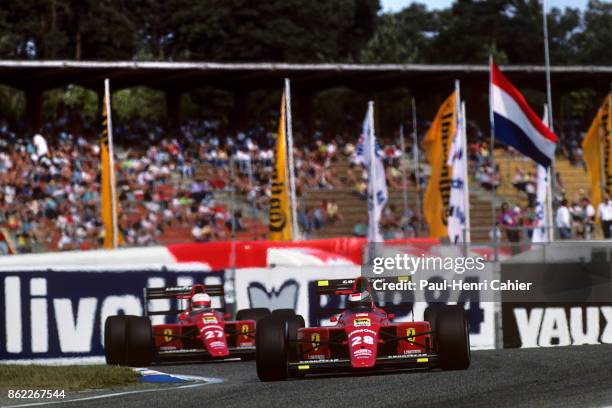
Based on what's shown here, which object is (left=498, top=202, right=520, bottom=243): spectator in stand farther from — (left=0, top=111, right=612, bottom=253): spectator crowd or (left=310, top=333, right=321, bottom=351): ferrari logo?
(left=310, top=333, right=321, bottom=351): ferrari logo

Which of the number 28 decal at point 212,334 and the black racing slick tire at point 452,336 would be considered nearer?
the black racing slick tire at point 452,336

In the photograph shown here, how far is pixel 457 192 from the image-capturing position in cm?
2703

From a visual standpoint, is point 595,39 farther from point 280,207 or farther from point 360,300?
point 360,300

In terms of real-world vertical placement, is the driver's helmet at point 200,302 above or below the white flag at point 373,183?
below

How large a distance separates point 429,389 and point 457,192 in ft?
50.3

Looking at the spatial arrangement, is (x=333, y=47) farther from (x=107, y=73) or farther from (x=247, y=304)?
(x=247, y=304)

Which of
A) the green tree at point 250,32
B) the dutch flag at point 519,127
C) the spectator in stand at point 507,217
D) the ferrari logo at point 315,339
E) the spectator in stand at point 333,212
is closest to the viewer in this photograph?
the ferrari logo at point 315,339

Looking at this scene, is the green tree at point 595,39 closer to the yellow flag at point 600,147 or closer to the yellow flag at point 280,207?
the yellow flag at point 600,147

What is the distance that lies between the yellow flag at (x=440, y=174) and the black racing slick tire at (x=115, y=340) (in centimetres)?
1297

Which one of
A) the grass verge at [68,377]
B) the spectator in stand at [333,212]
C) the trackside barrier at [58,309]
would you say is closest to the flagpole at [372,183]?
the spectator in stand at [333,212]

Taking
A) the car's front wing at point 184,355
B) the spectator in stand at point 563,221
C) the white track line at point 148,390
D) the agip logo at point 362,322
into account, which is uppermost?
the spectator in stand at point 563,221

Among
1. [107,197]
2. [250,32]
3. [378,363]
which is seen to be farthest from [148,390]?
[250,32]

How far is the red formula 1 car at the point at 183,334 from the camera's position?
1496cm

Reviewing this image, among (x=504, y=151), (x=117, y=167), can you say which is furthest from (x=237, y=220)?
(x=504, y=151)
